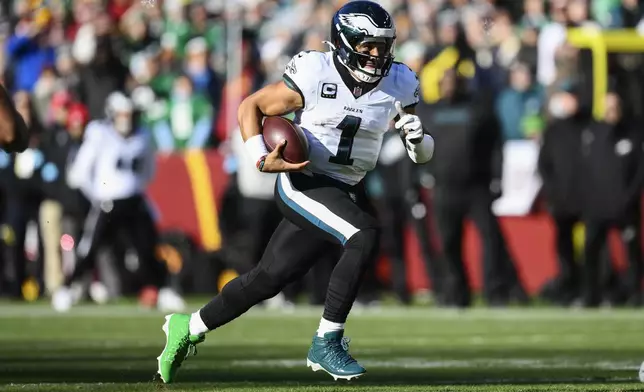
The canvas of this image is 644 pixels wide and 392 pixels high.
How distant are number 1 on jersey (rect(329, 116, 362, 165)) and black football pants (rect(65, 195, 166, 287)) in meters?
7.56

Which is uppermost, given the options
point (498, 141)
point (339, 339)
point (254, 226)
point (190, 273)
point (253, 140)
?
point (253, 140)

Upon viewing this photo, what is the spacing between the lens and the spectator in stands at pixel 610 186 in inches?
590

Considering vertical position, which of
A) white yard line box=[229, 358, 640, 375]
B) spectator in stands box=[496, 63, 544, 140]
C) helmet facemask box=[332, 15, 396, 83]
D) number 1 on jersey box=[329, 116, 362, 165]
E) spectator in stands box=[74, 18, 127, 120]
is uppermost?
helmet facemask box=[332, 15, 396, 83]

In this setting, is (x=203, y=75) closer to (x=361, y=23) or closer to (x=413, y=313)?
(x=413, y=313)

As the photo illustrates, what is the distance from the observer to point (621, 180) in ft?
49.6

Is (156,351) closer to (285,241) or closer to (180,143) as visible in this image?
(285,241)

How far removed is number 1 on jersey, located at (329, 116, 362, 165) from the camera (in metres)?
7.94

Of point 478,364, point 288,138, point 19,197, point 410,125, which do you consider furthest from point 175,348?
point 19,197

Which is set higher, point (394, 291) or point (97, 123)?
point (97, 123)

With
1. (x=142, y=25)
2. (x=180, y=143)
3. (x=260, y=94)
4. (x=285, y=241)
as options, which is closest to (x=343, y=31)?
(x=260, y=94)

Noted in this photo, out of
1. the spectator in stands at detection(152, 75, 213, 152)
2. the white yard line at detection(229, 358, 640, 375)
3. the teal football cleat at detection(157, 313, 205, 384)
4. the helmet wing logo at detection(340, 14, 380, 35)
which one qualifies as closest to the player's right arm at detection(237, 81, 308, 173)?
the helmet wing logo at detection(340, 14, 380, 35)

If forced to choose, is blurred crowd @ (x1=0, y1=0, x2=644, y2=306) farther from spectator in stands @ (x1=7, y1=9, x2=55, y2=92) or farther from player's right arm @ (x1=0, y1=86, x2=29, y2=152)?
player's right arm @ (x1=0, y1=86, x2=29, y2=152)

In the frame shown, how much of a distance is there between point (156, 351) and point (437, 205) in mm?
5266

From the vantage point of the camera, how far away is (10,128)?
644 centimetres
